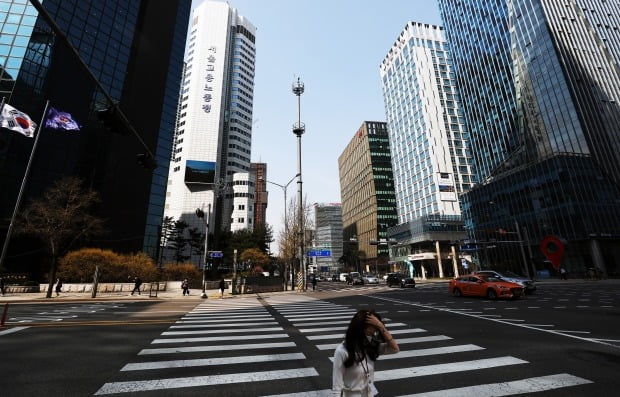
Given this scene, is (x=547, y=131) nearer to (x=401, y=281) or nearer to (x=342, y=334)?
(x=401, y=281)

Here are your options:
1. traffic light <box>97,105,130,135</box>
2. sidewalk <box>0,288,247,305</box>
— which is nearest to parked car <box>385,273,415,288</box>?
sidewalk <box>0,288,247,305</box>

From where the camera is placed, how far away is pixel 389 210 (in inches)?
4358

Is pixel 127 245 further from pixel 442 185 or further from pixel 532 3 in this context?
pixel 532 3

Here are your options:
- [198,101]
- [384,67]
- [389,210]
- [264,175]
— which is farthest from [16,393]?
[264,175]

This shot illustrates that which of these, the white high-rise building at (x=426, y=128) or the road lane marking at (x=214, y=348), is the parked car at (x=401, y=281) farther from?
the white high-rise building at (x=426, y=128)

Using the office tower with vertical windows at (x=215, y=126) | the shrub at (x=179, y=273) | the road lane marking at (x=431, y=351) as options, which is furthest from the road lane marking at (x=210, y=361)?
the office tower with vertical windows at (x=215, y=126)

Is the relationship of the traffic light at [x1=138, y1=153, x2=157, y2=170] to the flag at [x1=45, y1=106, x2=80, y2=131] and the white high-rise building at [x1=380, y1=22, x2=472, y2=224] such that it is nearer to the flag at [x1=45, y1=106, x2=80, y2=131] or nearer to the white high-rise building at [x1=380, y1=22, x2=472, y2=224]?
the flag at [x1=45, y1=106, x2=80, y2=131]

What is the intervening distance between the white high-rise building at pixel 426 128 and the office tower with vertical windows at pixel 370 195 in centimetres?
1519

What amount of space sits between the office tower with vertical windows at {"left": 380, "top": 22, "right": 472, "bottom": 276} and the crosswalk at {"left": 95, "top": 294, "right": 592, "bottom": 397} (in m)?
67.5

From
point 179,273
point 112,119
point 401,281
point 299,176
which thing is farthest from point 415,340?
point 179,273

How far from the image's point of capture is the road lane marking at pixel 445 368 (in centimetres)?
548

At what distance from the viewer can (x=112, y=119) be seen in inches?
293

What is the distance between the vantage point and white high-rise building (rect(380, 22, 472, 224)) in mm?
79000

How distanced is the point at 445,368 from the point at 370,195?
368 feet
